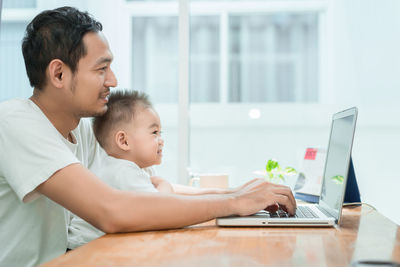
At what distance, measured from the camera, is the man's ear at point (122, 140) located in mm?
1544

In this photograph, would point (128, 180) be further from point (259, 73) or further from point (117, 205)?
point (259, 73)

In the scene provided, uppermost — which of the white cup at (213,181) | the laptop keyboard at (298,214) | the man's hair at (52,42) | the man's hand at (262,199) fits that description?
the man's hair at (52,42)

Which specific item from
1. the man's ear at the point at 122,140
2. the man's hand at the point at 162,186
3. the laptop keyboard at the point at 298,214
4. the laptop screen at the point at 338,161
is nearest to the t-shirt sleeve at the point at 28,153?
the man's ear at the point at 122,140

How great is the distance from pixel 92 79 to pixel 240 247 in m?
0.71

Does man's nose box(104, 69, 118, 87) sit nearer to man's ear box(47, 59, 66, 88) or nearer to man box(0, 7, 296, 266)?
man box(0, 7, 296, 266)

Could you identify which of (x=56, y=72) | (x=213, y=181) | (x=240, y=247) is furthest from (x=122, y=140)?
(x=213, y=181)

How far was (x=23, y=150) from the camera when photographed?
3.85 ft

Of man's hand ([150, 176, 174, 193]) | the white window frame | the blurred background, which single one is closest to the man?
man's hand ([150, 176, 174, 193])

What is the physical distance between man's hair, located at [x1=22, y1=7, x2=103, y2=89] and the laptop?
664 millimetres

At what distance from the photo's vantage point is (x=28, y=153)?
3.82 ft

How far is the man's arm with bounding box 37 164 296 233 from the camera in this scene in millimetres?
1104

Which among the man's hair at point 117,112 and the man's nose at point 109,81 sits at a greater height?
the man's nose at point 109,81

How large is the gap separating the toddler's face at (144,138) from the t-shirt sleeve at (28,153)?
0.37 metres

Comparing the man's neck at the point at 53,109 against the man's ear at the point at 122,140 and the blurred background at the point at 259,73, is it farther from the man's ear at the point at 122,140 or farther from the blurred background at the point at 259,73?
the blurred background at the point at 259,73
